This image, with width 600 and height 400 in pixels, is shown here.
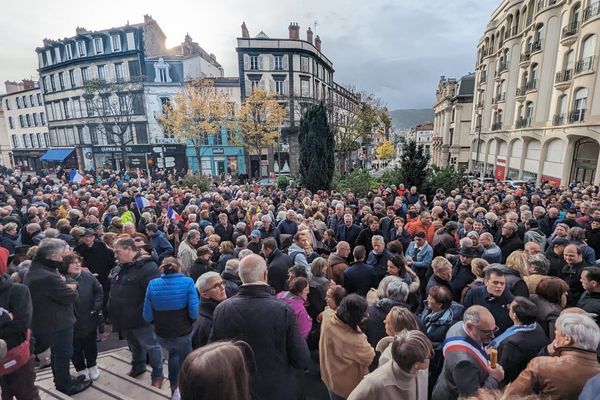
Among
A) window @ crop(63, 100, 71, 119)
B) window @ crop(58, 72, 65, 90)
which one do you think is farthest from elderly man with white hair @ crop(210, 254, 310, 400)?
→ window @ crop(58, 72, 65, 90)

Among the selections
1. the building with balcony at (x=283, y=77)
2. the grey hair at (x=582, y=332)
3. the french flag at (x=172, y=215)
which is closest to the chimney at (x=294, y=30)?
the building with balcony at (x=283, y=77)

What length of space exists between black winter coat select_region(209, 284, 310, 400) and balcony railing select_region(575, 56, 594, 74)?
85.1 feet

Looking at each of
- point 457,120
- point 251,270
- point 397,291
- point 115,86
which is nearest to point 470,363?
point 397,291

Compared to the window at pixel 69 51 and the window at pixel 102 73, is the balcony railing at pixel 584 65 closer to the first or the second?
the window at pixel 102 73

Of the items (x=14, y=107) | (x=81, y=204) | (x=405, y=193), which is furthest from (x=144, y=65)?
(x=405, y=193)

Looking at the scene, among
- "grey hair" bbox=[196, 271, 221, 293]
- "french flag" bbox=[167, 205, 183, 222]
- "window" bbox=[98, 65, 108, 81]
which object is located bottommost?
"french flag" bbox=[167, 205, 183, 222]

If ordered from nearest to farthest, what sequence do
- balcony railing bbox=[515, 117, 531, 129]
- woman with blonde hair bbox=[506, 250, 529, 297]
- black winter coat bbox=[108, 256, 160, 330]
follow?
woman with blonde hair bbox=[506, 250, 529, 297] → black winter coat bbox=[108, 256, 160, 330] → balcony railing bbox=[515, 117, 531, 129]

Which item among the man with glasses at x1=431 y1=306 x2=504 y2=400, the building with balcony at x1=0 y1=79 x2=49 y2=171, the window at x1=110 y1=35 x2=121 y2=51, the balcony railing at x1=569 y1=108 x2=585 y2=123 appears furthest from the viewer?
the building with balcony at x1=0 y1=79 x2=49 y2=171

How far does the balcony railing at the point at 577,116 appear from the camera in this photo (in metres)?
19.9

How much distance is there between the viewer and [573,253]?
4.45 metres

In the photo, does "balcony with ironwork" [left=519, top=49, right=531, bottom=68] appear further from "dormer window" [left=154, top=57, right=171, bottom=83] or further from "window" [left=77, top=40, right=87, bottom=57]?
"window" [left=77, top=40, right=87, bottom=57]

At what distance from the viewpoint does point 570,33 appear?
21.0 metres

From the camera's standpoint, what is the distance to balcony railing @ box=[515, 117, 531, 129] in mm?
27125

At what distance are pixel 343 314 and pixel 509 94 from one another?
37.4 m
